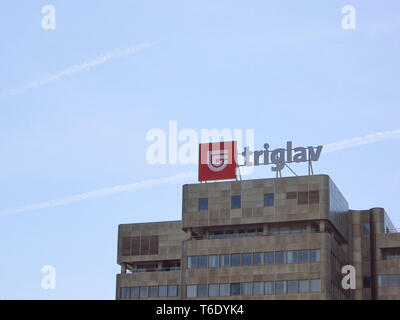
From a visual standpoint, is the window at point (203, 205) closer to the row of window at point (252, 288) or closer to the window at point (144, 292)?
the row of window at point (252, 288)

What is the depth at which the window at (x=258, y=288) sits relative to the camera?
15025 cm

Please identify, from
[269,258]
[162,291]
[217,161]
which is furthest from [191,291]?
[217,161]

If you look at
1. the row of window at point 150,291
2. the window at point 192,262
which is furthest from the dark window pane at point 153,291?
the window at point 192,262

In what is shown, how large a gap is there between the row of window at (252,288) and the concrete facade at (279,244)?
0.18 meters

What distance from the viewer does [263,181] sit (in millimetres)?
157000

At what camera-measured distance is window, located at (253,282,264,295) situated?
150m

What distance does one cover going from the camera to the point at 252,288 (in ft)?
497

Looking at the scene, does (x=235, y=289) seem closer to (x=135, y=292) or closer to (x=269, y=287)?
(x=269, y=287)

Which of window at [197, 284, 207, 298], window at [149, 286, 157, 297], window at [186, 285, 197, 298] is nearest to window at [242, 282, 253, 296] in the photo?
window at [197, 284, 207, 298]

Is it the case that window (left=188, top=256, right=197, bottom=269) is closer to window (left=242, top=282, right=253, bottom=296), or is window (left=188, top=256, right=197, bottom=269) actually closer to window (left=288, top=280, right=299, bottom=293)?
window (left=242, top=282, right=253, bottom=296)

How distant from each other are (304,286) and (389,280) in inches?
769

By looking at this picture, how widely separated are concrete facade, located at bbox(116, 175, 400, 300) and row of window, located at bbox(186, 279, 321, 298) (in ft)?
0.59
